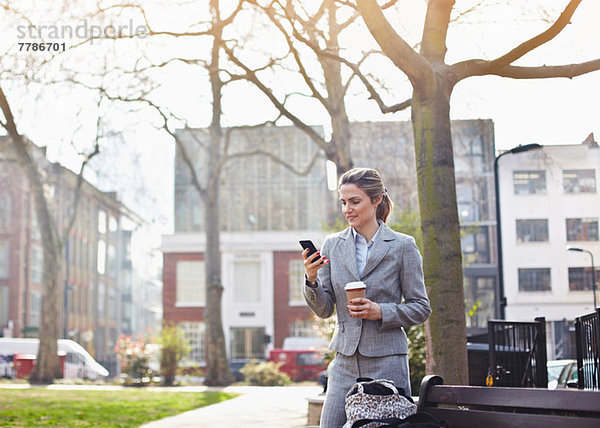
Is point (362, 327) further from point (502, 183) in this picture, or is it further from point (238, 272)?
point (238, 272)

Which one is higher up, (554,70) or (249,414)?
(554,70)

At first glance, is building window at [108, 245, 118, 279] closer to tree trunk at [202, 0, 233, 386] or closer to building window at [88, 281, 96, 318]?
building window at [88, 281, 96, 318]

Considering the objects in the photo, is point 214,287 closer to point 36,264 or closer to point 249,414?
point 249,414

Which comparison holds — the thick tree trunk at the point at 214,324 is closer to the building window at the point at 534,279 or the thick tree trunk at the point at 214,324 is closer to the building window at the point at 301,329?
the building window at the point at 534,279

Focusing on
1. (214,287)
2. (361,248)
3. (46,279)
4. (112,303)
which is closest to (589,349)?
(361,248)

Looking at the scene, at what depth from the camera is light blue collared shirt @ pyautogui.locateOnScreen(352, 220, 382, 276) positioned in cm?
443

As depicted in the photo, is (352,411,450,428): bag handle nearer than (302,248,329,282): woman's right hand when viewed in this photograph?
Yes

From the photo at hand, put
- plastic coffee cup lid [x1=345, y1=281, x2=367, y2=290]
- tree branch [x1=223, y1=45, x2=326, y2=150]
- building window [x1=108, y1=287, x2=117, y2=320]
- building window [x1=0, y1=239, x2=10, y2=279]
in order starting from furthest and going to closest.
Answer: building window [x1=108, y1=287, x2=117, y2=320], building window [x1=0, y1=239, x2=10, y2=279], tree branch [x1=223, y1=45, x2=326, y2=150], plastic coffee cup lid [x1=345, y1=281, x2=367, y2=290]

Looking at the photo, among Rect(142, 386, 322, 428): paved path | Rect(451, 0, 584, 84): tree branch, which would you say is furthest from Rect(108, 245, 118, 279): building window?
Rect(451, 0, 584, 84): tree branch

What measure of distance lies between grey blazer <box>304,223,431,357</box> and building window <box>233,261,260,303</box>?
167 feet

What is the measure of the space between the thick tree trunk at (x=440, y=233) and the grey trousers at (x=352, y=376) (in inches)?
175

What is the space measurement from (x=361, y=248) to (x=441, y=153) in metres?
4.58

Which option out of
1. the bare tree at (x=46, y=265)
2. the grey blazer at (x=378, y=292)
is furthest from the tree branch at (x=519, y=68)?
the bare tree at (x=46, y=265)

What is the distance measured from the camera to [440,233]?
28.6 feet
